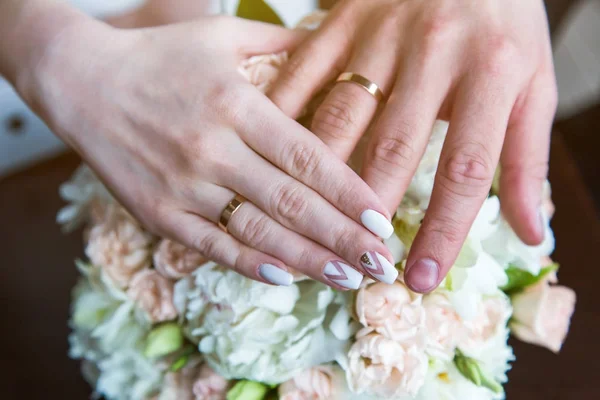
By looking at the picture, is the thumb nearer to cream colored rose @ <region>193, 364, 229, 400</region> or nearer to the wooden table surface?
cream colored rose @ <region>193, 364, 229, 400</region>

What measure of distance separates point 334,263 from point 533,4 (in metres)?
0.38

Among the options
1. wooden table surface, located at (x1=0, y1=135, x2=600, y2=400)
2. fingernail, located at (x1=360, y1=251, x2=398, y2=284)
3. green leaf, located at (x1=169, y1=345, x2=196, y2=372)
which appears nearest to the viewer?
fingernail, located at (x1=360, y1=251, x2=398, y2=284)

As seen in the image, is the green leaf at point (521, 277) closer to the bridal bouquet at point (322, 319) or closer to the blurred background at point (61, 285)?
the bridal bouquet at point (322, 319)

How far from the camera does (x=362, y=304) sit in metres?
0.48

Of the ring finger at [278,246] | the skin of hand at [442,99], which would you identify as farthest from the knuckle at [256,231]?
the skin of hand at [442,99]

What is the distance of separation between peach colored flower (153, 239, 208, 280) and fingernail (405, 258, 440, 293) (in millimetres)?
217

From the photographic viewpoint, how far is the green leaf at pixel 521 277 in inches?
21.6

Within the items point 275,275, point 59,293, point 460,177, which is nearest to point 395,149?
point 460,177

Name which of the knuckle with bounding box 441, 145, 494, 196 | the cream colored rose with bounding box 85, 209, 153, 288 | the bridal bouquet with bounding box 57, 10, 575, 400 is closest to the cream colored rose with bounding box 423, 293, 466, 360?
the bridal bouquet with bounding box 57, 10, 575, 400

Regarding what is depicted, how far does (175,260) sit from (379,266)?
225 mm

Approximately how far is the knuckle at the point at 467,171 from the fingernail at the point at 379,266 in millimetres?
92

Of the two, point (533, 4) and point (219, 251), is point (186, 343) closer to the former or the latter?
point (219, 251)

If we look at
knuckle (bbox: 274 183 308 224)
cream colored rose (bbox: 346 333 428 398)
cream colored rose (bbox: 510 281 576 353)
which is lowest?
cream colored rose (bbox: 510 281 576 353)

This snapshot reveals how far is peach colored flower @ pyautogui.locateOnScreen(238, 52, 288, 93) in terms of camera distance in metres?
0.59
